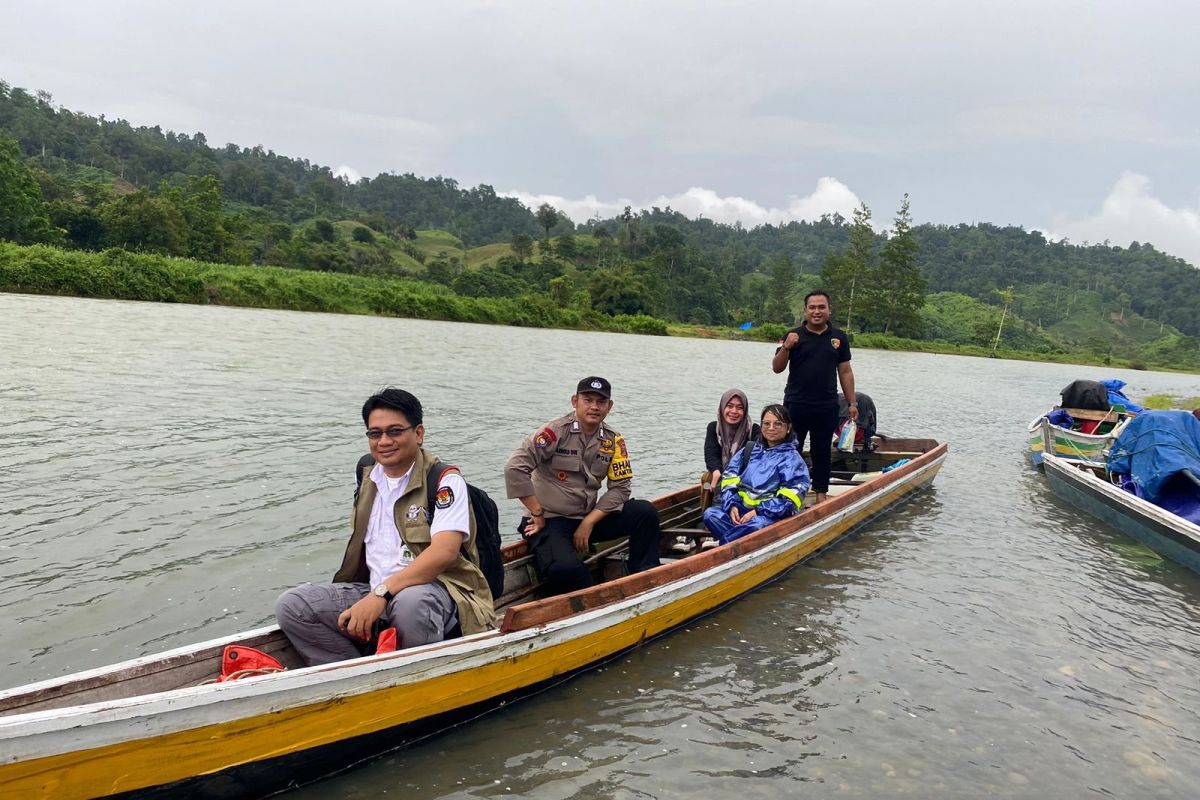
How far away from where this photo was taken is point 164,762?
2859mm

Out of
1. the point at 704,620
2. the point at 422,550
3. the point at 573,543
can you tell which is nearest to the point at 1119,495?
the point at 704,620

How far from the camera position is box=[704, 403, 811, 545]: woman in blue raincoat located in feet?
20.8

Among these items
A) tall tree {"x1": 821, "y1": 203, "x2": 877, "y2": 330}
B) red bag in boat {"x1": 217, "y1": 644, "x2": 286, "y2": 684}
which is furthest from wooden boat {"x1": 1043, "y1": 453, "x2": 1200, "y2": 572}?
tall tree {"x1": 821, "y1": 203, "x2": 877, "y2": 330}

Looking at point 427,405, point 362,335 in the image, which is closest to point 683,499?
point 427,405

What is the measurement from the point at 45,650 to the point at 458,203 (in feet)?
546

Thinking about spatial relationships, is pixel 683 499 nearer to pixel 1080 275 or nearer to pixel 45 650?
pixel 45 650

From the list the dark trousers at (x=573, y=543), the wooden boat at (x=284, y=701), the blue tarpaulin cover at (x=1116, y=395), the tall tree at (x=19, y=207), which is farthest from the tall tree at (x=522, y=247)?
the wooden boat at (x=284, y=701)

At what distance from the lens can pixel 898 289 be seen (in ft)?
258

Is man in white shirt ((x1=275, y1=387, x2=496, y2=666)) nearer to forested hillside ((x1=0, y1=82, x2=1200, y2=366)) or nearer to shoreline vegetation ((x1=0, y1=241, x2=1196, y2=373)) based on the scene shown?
shoreline vegetation ((x1=0, y1=241, x2=1196, y2=373))

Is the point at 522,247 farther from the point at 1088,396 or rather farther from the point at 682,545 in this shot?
the point at 682,545

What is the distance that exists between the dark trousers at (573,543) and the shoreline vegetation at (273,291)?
36.5m

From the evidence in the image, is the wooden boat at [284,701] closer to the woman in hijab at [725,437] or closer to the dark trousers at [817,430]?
the woman in hijab at [725,437]

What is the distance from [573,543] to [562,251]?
89784 millimetres

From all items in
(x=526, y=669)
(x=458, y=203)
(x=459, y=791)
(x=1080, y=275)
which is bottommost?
(x=459, y=791)
